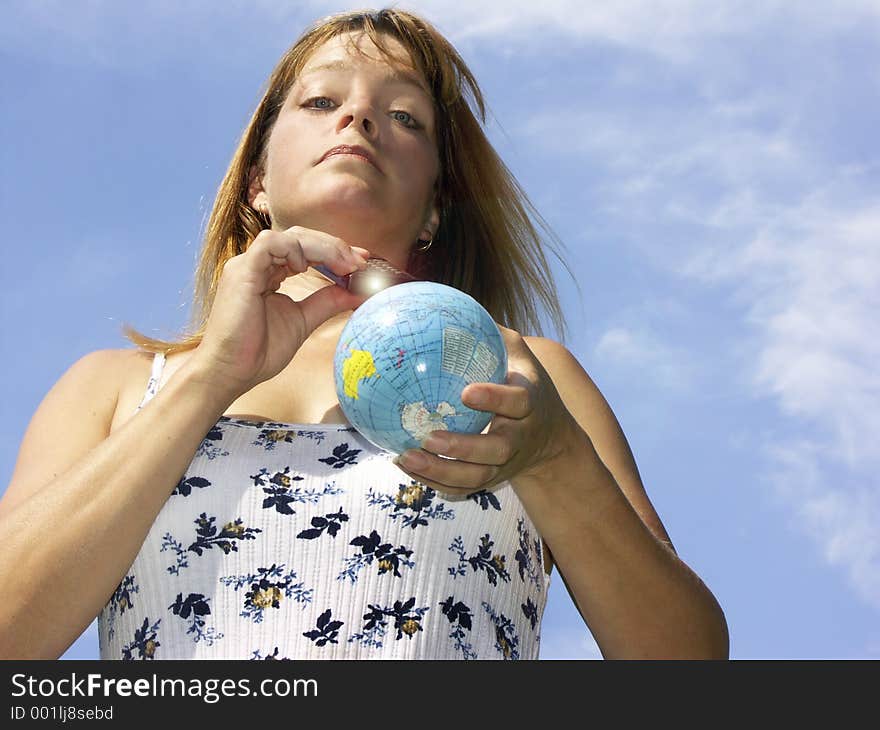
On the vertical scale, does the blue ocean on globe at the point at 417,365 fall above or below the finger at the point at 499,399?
above

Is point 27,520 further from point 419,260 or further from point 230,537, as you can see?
point 419,260

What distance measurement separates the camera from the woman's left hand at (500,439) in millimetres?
3957

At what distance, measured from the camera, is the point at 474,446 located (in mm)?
3973

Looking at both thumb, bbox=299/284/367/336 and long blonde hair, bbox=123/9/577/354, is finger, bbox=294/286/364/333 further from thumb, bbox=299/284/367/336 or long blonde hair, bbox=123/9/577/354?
long blonde hair, bbox=123/9/577/354

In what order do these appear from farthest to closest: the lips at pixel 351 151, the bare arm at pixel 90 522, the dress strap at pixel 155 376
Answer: the lips at pixel 351 151 → the dress strap at pixel 155 376 → the bare arm at pixel 90 522

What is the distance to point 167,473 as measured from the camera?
439 cm

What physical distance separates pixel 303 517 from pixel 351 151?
5.60 ft

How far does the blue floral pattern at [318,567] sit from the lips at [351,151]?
1.39m

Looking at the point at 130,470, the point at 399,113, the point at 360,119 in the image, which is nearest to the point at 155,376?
the point at 130,470

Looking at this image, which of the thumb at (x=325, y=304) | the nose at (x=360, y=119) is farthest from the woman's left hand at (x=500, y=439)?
the nose at (x=360, y=119)

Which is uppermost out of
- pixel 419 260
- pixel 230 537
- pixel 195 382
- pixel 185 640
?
pixel 419 260

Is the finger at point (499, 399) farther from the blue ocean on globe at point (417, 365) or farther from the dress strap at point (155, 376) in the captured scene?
the dress strap at point (155, 376)

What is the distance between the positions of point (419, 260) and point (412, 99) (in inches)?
31.9
